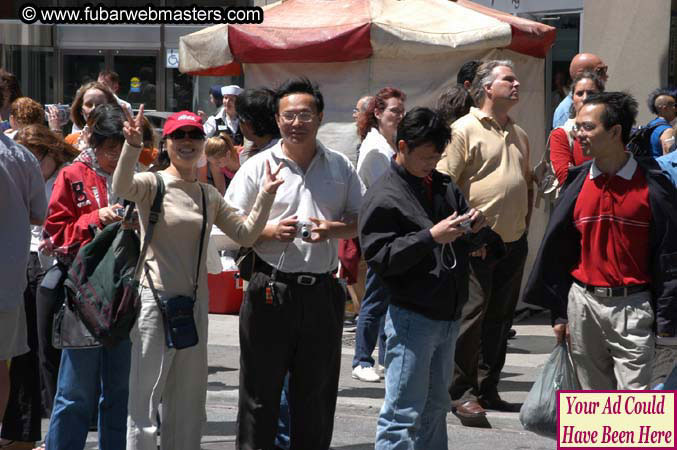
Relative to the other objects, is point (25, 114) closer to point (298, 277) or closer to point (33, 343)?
point (33, 343)

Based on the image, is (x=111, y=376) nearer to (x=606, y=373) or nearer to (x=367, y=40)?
(x=606, y=373)

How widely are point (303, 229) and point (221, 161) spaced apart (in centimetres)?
513

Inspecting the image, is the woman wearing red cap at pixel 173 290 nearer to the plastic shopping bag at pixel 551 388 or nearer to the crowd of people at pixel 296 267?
the crowd of people at pixel 296 267

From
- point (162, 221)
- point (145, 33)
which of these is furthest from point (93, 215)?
point (145, 33)

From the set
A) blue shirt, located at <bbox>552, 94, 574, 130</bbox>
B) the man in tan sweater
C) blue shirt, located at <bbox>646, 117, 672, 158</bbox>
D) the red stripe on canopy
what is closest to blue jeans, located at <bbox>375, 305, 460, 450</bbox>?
the man in tan sweater

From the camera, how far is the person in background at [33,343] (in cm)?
666

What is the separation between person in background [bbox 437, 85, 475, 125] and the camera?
26.0ft

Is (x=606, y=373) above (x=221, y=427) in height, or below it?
above

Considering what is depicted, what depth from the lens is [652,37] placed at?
506 inches

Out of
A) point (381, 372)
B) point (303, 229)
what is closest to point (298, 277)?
point (303, 229)

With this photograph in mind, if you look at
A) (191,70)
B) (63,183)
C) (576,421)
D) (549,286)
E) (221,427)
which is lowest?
(221,427)

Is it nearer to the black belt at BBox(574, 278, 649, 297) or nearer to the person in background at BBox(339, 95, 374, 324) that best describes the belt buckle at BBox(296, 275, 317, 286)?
the black belt at BBox(574, 278, 649, 297)

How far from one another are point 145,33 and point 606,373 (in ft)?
68.7

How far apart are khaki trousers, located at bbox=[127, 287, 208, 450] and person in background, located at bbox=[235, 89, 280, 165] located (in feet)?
4.25
